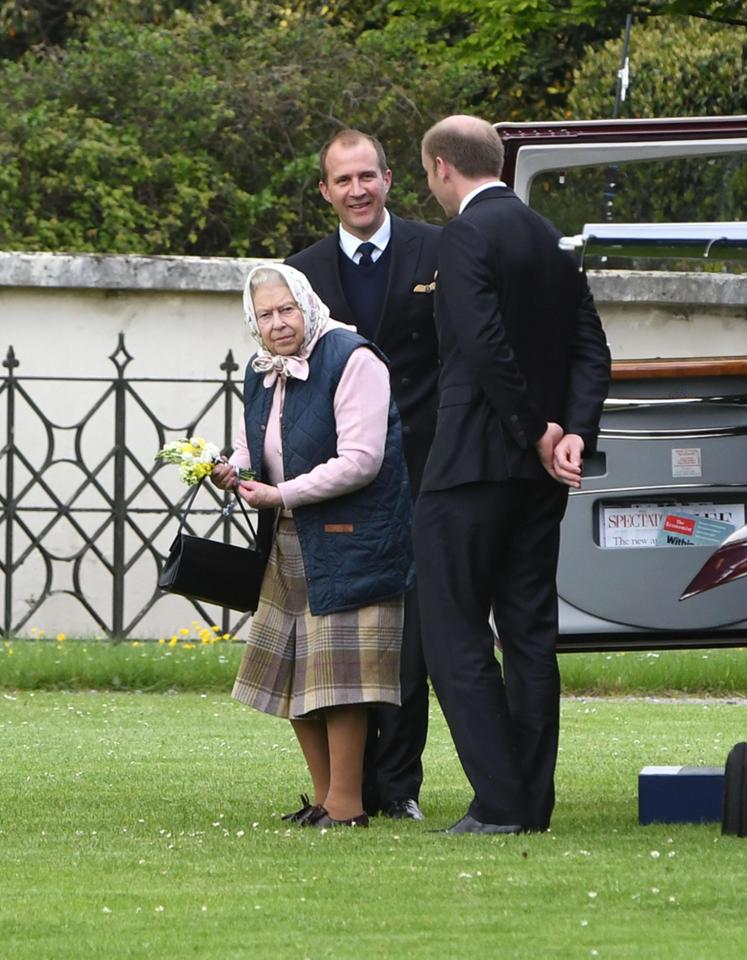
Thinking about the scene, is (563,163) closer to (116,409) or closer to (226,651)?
(226,651)

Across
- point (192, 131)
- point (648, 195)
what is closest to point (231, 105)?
point (192, 131)

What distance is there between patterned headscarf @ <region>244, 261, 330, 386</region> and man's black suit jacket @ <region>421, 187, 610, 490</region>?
43 centimetres

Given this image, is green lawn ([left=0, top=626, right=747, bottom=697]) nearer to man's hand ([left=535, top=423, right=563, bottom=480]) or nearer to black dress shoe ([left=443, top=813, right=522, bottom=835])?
black dress shoe ([left=443, top=813, right=522, bottom=835])

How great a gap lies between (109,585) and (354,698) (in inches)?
296

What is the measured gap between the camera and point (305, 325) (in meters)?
6.05

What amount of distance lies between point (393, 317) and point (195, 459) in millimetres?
901

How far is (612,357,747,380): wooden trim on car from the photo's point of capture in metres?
6.51

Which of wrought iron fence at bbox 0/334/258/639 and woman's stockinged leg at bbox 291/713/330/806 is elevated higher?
wrought iron fence at bbox 0/334/258/639

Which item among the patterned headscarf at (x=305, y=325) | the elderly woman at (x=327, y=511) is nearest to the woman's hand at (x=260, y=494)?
the elderly woman at (x=327, y=511)

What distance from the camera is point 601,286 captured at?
1317cm

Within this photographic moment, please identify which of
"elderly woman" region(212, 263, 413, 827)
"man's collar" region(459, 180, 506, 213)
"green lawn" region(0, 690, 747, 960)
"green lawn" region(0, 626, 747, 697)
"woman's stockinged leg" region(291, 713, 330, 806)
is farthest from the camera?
"green lawn" region(0, 626, 747, 697)

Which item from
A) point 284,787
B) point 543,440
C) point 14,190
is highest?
point 14,190

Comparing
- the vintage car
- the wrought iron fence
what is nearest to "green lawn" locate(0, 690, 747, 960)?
the vintage car

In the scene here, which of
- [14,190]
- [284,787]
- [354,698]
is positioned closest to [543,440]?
[354,698]
